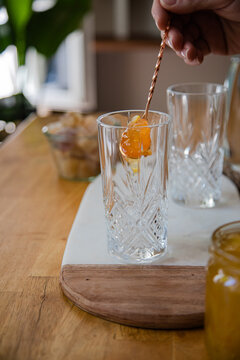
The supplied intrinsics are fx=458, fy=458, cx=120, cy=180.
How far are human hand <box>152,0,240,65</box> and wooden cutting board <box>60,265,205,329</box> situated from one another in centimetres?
47

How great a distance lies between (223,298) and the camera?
507mm

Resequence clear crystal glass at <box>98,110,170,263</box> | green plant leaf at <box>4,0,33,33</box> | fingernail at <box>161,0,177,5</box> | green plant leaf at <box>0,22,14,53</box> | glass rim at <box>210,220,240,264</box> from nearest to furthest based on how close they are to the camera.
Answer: glass rim at <box>210,220,240,264</box> < clear crystal glass at <box>98,110,170,263</box> < fingernail at <box>161,0,177,5</box> < green plant leaf at <box>4,0,33,33</box> < green plant leaf at <box>0,22,14,53</box>

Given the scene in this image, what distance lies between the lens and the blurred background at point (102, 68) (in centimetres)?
316

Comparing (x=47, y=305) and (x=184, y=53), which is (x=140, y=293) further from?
(x=184, y=53)

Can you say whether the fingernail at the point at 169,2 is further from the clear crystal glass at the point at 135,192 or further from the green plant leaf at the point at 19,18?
the green plant leaf at the point at 19,18

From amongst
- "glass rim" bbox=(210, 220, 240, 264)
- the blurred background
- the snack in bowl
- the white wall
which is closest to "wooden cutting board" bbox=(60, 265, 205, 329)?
"glass rim" bbox=(210, 220, 240, 264)

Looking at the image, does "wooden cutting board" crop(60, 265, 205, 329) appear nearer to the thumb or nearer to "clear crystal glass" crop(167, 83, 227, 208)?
"clear crystal glass" crop(167, 83, 227, 208)

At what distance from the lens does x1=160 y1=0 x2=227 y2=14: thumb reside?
35.4 inches

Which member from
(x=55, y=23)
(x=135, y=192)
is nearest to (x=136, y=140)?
(x=135, y=192)

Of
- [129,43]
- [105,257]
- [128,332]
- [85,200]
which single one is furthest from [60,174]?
[129,43]

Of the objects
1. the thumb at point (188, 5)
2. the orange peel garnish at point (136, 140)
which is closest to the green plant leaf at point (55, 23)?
the thumb at point (188, 5)

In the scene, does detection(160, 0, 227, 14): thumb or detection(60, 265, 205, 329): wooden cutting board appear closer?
detection(60, 265, 205, 329): wooden cutting board

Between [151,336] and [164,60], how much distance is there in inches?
119

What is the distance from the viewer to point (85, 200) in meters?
0.96
